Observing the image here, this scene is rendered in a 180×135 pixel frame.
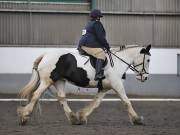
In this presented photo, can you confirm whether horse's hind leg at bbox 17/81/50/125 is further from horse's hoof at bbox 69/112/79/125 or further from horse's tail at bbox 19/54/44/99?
horse's hoof at bbox 69/112/79/125

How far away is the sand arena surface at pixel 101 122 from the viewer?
37.5ft

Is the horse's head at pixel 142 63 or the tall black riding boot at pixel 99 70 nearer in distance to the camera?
the tall black riding boot at pixel 99 70

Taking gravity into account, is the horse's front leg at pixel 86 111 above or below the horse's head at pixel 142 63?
below

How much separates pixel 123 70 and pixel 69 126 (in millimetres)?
1747

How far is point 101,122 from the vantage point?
13.6m

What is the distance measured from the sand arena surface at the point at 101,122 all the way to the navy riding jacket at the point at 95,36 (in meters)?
1.64

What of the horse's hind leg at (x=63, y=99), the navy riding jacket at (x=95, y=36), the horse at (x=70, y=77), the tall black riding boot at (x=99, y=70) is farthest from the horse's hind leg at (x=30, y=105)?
the navy riding jacket at (x=95, y=36)

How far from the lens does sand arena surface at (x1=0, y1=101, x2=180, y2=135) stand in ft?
37.5

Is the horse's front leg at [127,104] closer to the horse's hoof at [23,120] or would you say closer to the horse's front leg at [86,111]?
the horse's front leg at [86,111]

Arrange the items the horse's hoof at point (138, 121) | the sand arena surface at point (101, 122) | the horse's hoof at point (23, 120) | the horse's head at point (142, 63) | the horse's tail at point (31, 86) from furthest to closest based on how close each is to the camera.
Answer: the horse's head at point (142, 63) → the horse's tail at point (31, 86) → the horse's hoof at point (138, 121) → the horse's hoof at point (23, 120) → the sand arena surface at point (101, 122)

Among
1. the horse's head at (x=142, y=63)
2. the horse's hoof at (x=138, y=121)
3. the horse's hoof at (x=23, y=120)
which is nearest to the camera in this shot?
the horse's hoof at (x=23, y=120)

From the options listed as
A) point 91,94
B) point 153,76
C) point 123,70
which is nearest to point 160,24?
point 153,76

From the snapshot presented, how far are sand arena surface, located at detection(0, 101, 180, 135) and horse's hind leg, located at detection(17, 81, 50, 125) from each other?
206 mm

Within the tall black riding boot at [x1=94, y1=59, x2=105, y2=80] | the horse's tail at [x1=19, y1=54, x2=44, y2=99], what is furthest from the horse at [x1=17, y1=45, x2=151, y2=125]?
the tall black riding boot at [x1=94, y1=59, x2=105, y2=80]
